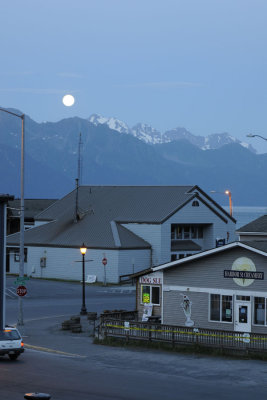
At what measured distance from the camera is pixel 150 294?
4378 centimetres

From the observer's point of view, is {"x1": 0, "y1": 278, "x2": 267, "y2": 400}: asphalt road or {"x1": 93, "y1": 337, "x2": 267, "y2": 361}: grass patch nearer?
{"x1": 0, "y1": 278, "x2": 267, "y2": 400}: asphalt road

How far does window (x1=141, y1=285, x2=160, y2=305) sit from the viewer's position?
143ft

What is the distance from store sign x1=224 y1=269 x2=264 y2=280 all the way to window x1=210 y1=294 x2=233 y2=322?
109 centimetres

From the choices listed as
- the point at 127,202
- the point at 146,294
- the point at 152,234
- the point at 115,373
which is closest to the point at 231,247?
the point at 146,294

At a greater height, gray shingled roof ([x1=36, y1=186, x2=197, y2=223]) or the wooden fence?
gray shingled roof ([x1=36, y1=186, x2=197, y2=223])

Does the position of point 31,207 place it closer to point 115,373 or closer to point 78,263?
point 78,263

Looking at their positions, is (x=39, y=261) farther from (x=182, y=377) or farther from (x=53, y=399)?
(x=53, y=399)

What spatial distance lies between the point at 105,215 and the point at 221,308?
4763 cm

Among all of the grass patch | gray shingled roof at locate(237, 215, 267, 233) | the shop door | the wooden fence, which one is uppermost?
gray shingled roof at locate(237, 215, 267, 233)

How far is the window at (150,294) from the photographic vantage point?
43562 millimetres

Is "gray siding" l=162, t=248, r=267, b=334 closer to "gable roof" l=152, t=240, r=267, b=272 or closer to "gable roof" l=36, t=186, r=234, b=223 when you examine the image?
"gable roof" l=152, t=240, r=267, b=272

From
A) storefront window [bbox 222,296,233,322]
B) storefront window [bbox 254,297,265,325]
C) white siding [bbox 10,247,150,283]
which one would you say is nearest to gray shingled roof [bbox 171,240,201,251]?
white siding [bbox 10,247,150,283]

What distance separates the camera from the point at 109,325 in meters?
40.4

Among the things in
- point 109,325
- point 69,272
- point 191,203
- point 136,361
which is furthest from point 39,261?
point 136,361
